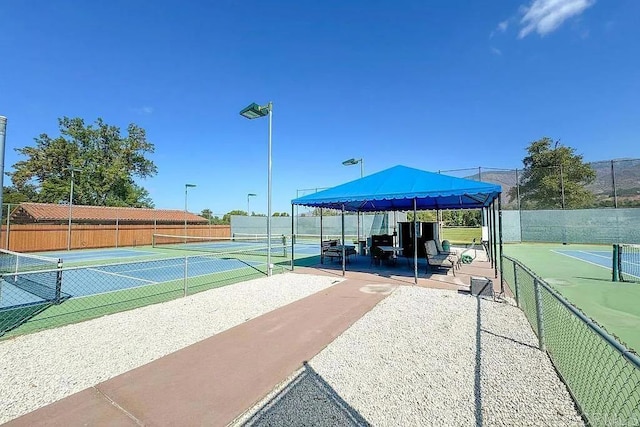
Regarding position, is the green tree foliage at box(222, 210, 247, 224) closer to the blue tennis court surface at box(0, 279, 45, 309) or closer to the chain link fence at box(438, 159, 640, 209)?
the blue tennis court surface at box(0, 279, 45, 309)

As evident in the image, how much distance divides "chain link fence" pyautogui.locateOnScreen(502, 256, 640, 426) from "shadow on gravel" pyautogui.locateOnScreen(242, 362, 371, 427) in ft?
6.52

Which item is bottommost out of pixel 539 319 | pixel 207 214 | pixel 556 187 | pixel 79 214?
pixel 539 319

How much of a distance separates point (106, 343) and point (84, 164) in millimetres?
41326

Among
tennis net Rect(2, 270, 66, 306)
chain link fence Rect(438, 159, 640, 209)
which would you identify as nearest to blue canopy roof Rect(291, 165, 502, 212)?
tennis net Rect(2, 270, 66, 306)

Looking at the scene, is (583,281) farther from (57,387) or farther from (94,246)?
(94,246)

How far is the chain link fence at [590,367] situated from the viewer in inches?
89.9

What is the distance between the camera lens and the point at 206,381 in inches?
125

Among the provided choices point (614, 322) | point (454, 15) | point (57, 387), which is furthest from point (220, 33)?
point (614, 322)

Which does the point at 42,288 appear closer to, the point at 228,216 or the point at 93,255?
the point at 93,255

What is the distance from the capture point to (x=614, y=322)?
5.17 metres

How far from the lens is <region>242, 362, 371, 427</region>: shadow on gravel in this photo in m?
2.47

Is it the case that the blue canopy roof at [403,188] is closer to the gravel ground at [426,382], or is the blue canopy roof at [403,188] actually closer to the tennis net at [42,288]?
the gravel ground at [426,382]

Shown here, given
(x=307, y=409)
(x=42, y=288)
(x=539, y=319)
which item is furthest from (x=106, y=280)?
(x=539, y=319)

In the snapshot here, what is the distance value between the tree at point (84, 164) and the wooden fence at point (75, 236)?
580 inches
